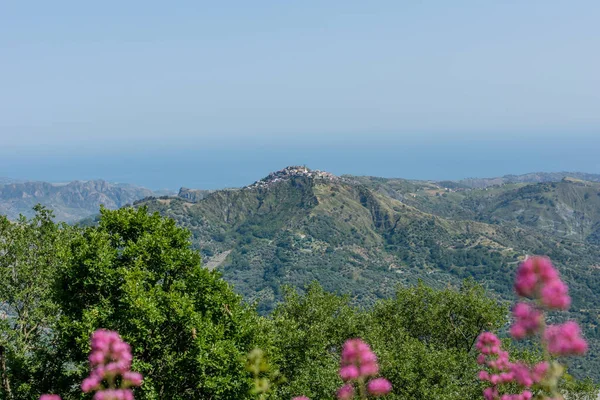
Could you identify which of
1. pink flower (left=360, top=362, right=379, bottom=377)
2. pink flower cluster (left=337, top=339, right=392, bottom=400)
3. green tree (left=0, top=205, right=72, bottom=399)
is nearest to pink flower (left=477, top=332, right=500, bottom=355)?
pink flower cluster (left=337, top=339, right=392, bottom=400)

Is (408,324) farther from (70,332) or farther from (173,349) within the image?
(70,332)

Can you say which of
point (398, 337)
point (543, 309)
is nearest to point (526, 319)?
point (543, 309)

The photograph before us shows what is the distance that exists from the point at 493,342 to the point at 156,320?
1876 cm

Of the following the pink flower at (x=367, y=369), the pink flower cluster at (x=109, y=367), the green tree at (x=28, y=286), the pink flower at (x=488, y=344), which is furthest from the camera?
the green tree at (x=28, y=286)

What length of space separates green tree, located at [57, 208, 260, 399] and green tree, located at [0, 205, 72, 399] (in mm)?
3784

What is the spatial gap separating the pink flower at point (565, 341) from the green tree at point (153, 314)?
1887 centimetres

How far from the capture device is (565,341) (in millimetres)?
5488

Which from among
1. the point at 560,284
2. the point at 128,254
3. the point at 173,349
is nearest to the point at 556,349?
the point at 560,284

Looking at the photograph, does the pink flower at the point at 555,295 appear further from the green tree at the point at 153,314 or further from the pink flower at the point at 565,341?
the green tree at the point at 153,314

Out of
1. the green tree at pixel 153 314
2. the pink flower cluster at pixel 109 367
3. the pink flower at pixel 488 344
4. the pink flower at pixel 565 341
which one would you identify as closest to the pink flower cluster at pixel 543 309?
the pink flower at pixel 565 341

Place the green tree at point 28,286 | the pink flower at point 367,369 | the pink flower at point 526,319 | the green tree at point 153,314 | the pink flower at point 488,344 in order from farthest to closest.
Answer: the green tree at point 28,286 → the green tree at point 153,314 → the pink flower at point 488,344 → the pink flower at point 367,369 → the pink flower at point 526,319

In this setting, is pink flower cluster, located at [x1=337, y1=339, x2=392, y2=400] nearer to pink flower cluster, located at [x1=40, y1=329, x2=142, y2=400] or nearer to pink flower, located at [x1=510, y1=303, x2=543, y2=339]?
pink flower, located at [x1=510, y1=303, x2=543, y2=339]

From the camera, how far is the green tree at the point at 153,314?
890 inches

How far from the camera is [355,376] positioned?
6285mm
